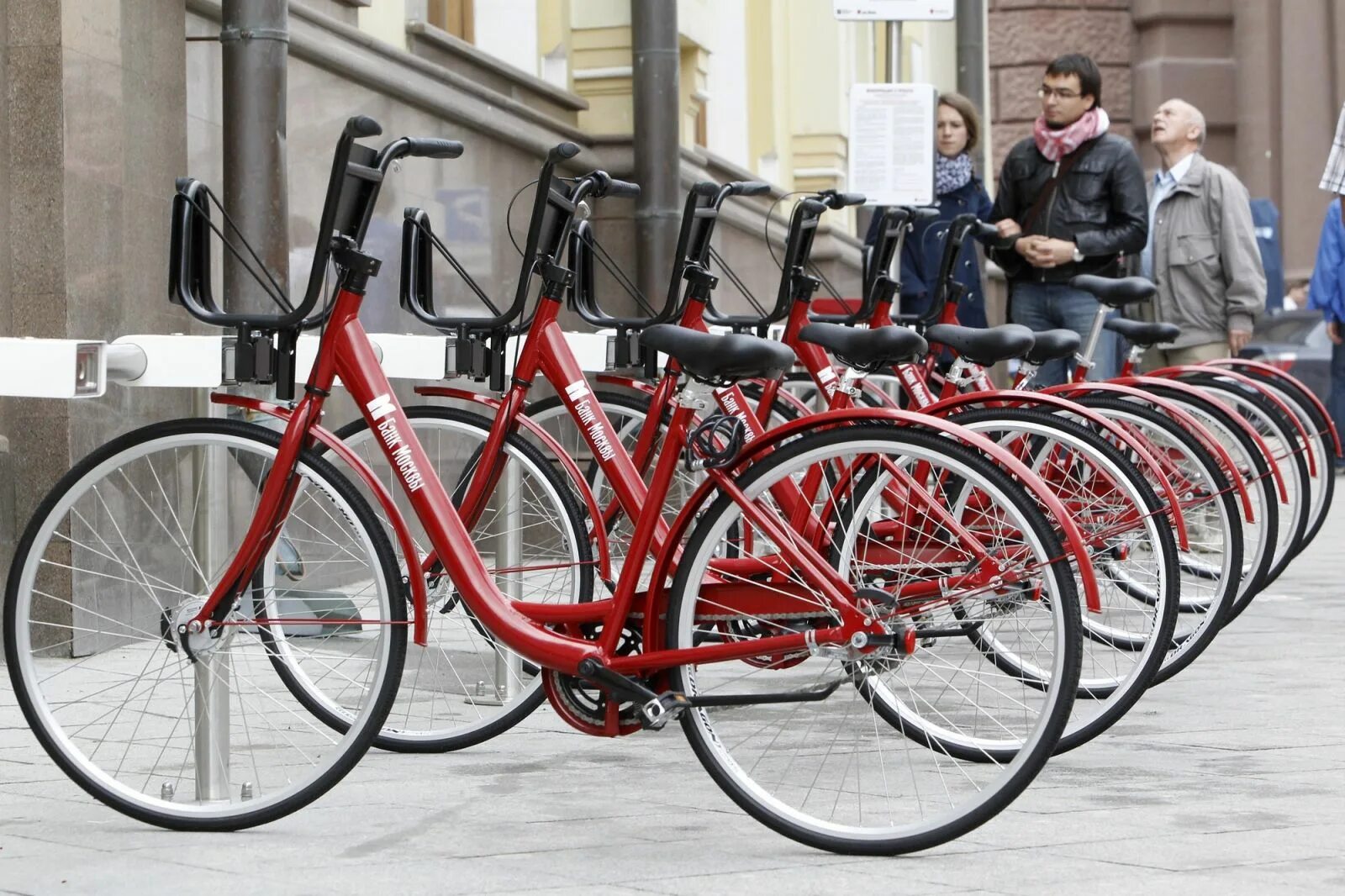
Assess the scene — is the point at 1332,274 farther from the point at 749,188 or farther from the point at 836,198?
the point at 749,188

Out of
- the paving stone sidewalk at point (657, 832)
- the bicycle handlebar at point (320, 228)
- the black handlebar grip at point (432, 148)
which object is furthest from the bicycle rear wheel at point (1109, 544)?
the bicycle handlebar at point (320, 228)

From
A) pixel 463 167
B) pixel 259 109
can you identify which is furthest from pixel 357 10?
pixel 259 109

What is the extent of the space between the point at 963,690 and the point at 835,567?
2.43 ft

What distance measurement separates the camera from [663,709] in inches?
170

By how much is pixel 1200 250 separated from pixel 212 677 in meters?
6.90

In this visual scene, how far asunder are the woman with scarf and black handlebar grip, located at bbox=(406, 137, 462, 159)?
5.81m

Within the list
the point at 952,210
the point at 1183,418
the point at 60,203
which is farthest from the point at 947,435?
the point at 952,210

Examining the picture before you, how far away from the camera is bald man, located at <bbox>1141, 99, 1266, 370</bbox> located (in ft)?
34.1

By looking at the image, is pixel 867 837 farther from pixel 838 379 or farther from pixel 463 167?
pixel 463 167

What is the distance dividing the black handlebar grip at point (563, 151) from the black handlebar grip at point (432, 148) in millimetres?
228

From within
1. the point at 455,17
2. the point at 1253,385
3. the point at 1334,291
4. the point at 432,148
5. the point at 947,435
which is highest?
the point at 455,17

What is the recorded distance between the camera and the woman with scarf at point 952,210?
1055 centimetres

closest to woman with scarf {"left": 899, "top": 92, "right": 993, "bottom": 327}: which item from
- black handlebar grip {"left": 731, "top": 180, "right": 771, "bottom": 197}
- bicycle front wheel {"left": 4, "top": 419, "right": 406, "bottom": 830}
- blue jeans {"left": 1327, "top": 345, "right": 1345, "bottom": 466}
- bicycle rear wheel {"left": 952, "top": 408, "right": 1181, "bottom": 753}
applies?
black handlebar grip {"left": 731, "top": 180, "right": 771, "bottom": 197}

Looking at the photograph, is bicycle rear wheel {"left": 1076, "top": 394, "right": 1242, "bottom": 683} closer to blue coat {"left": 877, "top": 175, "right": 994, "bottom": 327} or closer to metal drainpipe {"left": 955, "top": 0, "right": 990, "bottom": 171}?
blue coat {"left": 877, "top": 175, "right": 994, "bottom": 327}
